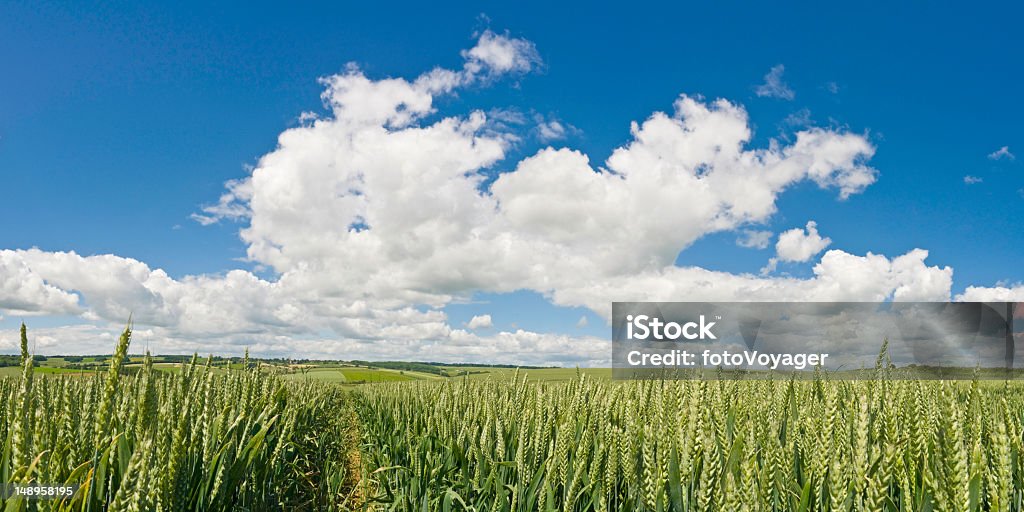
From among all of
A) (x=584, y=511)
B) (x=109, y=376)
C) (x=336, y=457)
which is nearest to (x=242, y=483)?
(x=109, y=376)

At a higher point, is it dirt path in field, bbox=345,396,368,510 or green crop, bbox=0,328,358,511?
green crop, bbox=0,328,358,511

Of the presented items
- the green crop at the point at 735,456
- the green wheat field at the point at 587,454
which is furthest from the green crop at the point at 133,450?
the green crop at the point at 735,456

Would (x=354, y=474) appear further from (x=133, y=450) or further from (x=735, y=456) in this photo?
(x=735, y=456)

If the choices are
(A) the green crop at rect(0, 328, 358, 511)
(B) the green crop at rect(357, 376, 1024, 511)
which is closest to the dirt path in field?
(B) the green crop at rect(357, 376, 1024, 511)

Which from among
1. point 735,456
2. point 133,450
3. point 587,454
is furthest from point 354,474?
point 735,456

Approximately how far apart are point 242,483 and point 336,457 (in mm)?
7325

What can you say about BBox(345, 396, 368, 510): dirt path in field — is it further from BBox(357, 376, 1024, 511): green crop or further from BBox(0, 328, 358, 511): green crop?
BBox(0, 328, 358, 511): green crop

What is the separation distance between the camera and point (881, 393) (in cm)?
372

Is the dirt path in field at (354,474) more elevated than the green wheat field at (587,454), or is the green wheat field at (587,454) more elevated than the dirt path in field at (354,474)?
the green wheat field at (587,454)

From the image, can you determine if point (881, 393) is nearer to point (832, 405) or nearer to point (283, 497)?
point (832, 405)

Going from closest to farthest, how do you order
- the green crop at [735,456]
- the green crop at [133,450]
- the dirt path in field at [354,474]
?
the green crop at [735,456] → the green crop at [133,450] → the dirt path in field at [354,474]

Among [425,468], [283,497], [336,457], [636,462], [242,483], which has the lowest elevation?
[336,457]

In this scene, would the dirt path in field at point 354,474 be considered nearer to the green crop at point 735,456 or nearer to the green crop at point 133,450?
the green crop at point 735,456

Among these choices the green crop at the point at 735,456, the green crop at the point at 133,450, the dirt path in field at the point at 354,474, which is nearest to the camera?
the green crop at the point at 735,456
